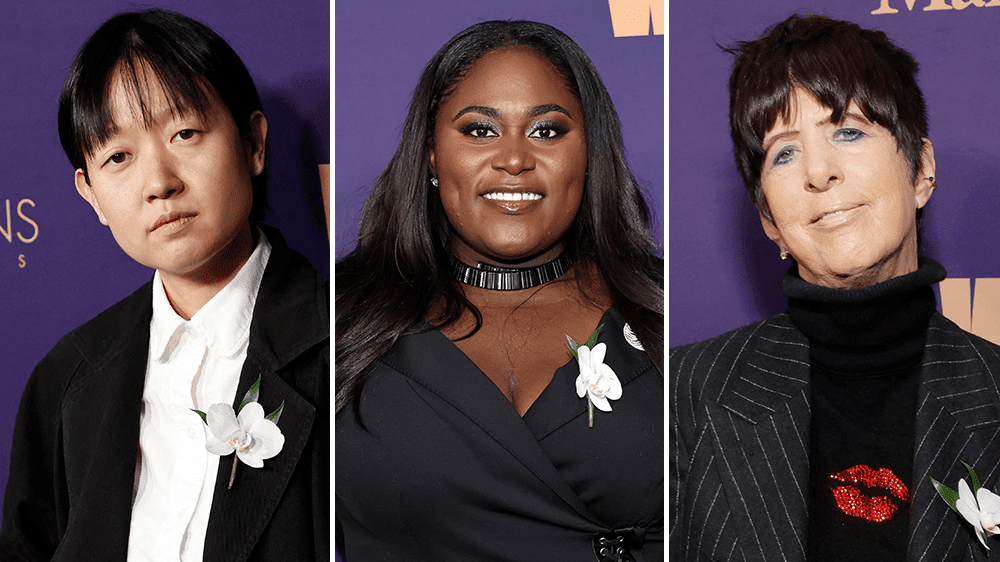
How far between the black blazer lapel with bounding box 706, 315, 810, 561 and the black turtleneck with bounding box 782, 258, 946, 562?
0.04m

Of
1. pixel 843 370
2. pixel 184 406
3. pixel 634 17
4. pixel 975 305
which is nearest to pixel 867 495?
pixel 843 370

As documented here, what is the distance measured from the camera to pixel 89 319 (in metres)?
2.07

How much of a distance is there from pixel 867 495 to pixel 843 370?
0.27m

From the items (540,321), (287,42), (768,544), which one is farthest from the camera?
(287,42)

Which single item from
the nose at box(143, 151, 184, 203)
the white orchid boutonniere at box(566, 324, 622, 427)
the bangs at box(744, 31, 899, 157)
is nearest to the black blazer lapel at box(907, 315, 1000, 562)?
the bangs at box(744, 31, 899, 157)

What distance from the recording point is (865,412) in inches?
70.4

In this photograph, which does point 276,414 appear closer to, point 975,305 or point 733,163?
point 733,163

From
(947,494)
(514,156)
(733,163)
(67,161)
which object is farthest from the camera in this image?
(67,161)

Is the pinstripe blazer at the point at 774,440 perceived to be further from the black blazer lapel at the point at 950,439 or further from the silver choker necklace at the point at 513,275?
the silver choker necklace at the point at 513,275

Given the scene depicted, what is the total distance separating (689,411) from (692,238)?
412 mm

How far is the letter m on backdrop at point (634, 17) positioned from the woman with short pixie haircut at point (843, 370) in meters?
0.29

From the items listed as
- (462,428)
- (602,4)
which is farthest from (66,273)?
(602,4)

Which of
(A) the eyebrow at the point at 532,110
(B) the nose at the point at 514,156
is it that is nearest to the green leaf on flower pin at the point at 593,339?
(B) the nose at the point at 514,156

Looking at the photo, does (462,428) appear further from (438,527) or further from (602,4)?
(602,4)
